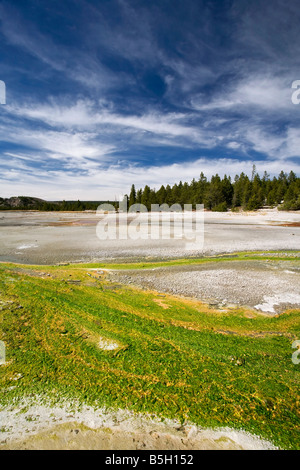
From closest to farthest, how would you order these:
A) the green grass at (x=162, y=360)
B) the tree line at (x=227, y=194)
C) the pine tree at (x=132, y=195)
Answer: the green grass at (x=162, y=360) < the tree line at (x=227, y=194) < the pine tree at (x=132, y=195)

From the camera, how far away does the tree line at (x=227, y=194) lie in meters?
61.2

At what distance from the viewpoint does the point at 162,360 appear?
11.0 ft

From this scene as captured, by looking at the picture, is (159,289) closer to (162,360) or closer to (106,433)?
(162,360)

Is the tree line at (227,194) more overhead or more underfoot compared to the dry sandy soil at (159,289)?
more overhead

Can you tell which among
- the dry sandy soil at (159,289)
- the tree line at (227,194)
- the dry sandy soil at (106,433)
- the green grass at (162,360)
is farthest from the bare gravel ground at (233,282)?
the tree line at (227,194)

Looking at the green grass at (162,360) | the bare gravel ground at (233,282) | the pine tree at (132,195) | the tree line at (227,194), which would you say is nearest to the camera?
the green grass at (162,360)

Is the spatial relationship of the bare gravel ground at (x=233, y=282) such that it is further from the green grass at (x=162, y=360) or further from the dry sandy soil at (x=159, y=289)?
the green grass at (x=162, y=360)

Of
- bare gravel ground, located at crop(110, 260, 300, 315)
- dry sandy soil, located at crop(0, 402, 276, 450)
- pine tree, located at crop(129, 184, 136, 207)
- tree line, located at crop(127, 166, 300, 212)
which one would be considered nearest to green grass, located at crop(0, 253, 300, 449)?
dry sandy soil, located at crop(0, 402, 276, 450)

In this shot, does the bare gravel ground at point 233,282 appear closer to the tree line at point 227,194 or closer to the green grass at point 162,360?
the green grass at point 162,360

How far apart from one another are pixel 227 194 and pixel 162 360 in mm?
73758

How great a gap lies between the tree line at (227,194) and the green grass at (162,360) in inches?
2440

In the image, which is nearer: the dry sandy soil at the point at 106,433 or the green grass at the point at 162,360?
the dry sandy soil at the point at 106,433

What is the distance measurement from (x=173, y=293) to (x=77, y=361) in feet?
A: 12.9
